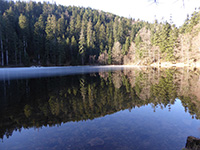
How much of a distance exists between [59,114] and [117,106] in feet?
9.95

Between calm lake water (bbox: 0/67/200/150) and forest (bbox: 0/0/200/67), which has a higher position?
forest (bbox: 0/0/200/67)

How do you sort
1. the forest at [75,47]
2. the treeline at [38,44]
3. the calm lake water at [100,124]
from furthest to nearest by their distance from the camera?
1. the treeline at [38,44]
2. the forest at [75,47]
3. the calm lake water at [100,124]

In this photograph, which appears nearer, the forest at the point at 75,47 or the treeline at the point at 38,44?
the forest at the point at 75,47

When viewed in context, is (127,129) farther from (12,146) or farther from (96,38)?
(96,38)

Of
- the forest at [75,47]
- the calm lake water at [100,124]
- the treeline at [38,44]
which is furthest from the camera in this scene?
the treeline at [38,44]

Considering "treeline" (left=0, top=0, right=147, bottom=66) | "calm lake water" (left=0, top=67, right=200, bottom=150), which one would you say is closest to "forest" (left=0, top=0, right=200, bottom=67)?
"treeline" (left=0, top=0, right=147, bottom=66)

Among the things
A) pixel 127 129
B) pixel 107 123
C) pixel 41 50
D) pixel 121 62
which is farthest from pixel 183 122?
pixel 121 62

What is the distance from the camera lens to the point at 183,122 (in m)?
5.10

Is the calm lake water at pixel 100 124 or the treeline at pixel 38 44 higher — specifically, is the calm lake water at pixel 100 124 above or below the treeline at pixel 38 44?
below

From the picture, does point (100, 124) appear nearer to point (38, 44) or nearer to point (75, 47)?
point (38, 44)

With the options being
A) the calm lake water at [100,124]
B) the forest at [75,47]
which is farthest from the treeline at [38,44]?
the calm lake water at [100,124]

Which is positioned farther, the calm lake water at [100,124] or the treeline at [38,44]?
the treeline at [38,44]

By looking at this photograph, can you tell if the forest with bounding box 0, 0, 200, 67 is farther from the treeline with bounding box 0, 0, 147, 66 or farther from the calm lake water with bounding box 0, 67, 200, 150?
the calm lake water with bounding box 0, 67, 200, 150

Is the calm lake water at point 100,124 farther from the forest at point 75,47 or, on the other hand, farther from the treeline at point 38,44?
the treeline at point 38,44
